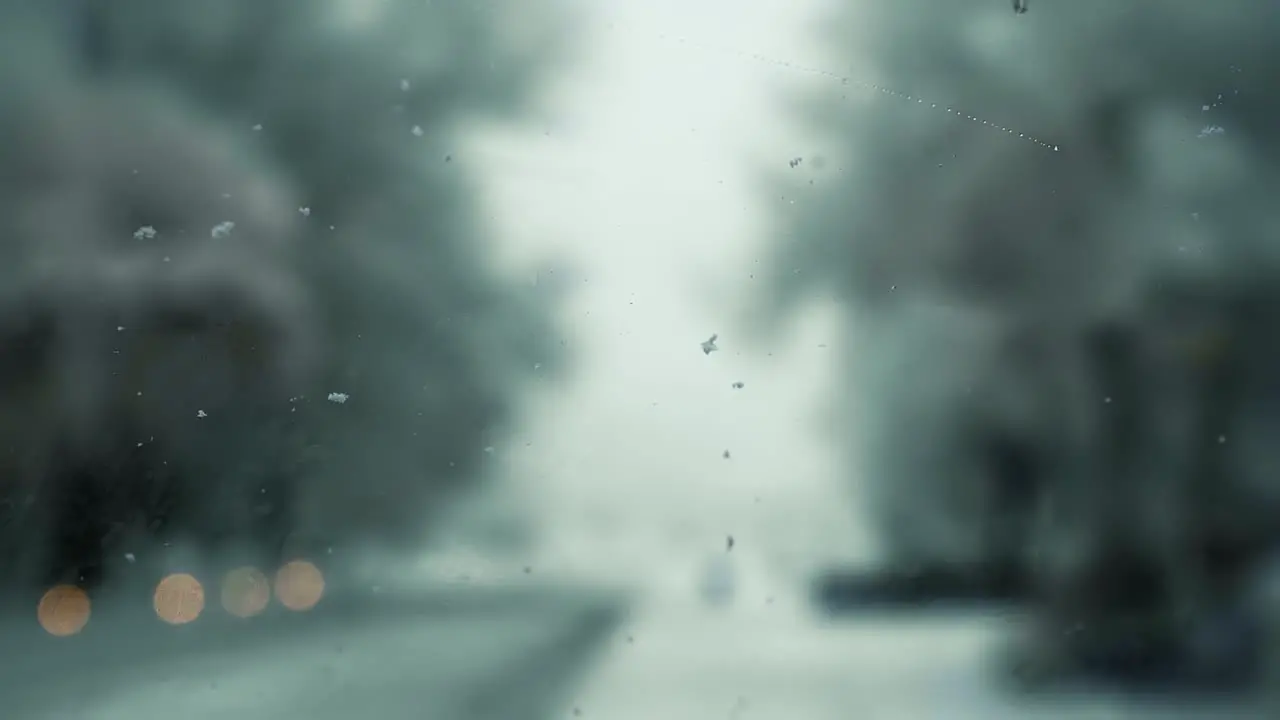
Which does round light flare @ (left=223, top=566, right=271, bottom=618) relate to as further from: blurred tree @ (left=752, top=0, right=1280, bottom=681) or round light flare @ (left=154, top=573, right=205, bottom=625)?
blurred tree @ (left=752, top=0, right=1280, bottom=681)

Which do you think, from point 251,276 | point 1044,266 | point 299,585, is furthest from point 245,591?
point 1044,266

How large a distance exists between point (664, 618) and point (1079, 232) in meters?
0.59

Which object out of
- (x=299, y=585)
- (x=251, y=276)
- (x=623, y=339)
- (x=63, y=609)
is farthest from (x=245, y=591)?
(x=623, y=339)

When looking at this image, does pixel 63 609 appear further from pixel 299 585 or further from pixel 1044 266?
pixel 1044 266

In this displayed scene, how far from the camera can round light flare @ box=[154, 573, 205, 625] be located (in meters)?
0.93

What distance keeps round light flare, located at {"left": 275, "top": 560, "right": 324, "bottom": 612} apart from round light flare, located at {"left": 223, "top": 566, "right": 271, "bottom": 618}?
0.05 ft

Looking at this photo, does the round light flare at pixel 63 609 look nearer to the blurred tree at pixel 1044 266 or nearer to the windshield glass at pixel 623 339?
the windshield glass at pixel 623 339

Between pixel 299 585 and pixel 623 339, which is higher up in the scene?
pixel 623 339

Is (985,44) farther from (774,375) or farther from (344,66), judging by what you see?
(344,66)

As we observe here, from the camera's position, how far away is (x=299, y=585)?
94 cm

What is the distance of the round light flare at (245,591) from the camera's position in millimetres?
936

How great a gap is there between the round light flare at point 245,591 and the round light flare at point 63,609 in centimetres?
14

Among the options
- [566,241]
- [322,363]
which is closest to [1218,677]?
[566,241]

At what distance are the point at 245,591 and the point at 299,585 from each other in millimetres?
56
